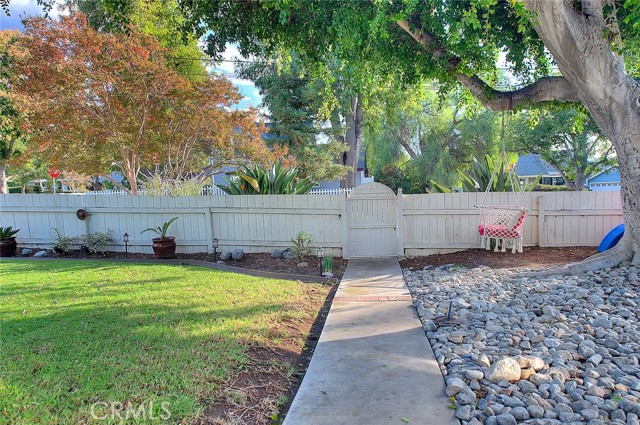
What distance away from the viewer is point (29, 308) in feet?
13.5

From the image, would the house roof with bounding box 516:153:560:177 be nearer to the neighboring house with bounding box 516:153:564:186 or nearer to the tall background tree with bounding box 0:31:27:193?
the neighboring house with bounding box 516:153:564:186

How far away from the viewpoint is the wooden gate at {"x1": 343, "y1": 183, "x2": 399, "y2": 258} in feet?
25.0

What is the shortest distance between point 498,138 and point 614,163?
193 inches

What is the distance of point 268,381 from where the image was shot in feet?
9.35

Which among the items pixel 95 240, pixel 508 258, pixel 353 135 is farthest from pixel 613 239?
pixel 353 135

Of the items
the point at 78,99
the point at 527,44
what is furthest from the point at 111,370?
the point at 78,99

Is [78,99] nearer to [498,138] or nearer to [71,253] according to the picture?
[71,253]

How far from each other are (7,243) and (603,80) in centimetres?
1108

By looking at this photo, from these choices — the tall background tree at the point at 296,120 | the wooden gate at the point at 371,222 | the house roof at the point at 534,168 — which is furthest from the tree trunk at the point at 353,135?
the house roof at the point at 534,168

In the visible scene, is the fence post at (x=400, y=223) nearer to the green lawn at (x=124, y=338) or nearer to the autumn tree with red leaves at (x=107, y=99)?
the green lawn at (x=124, y=338)

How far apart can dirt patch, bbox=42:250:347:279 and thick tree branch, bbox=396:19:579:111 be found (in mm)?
3854

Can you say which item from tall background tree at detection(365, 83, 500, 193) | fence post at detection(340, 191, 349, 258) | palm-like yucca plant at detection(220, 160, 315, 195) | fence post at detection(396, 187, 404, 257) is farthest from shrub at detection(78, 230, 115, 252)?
tall background tree at detection(365, 83, 500, 193)

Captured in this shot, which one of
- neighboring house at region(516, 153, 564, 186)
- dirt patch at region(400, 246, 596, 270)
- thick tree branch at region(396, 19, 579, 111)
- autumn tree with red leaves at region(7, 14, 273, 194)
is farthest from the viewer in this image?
neighboring house at region(516, 153, 564, 186)

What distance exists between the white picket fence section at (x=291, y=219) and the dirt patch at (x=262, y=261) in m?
0.27
